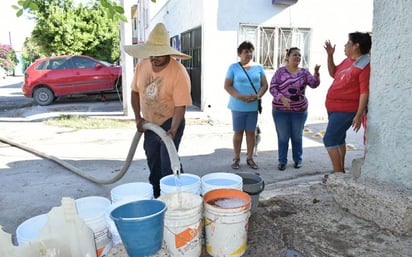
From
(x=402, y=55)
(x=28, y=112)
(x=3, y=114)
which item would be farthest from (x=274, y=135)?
(x=3, y=114)

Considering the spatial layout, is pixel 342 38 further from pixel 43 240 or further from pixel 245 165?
pixel 43 240

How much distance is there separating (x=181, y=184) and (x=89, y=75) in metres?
9.88

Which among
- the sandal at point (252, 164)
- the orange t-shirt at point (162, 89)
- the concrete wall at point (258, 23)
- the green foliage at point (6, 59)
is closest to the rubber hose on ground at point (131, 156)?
the orange t-shirt at point (162, 89)

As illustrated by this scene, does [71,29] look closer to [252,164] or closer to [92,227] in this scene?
[252,164]

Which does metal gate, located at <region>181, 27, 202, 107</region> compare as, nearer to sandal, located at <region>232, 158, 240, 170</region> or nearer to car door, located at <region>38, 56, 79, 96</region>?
car door, located at <region>38, 56, 79, 96</region>

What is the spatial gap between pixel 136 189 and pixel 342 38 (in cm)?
802

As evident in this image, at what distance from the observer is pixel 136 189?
265 cm

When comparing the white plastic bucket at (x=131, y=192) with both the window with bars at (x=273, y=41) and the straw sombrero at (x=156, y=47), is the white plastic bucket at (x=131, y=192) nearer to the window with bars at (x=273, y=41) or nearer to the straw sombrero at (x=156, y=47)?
the straw sombrero at (x=156, y=47)

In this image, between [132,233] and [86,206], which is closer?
[132,233]

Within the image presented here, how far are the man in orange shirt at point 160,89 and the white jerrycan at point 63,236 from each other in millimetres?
1376

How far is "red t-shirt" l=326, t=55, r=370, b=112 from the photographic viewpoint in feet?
10.6

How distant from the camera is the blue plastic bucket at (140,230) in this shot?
1845 millimetres

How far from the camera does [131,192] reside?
2.62 m

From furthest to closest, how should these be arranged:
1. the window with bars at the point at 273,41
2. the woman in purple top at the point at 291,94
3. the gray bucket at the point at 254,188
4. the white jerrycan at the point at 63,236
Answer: the window with bars at the point at 273,41 → the woman in purple top at the point at 291,94 → the gray bucket at the point at 254,188 → the white jerrycan at the point at 63,236
